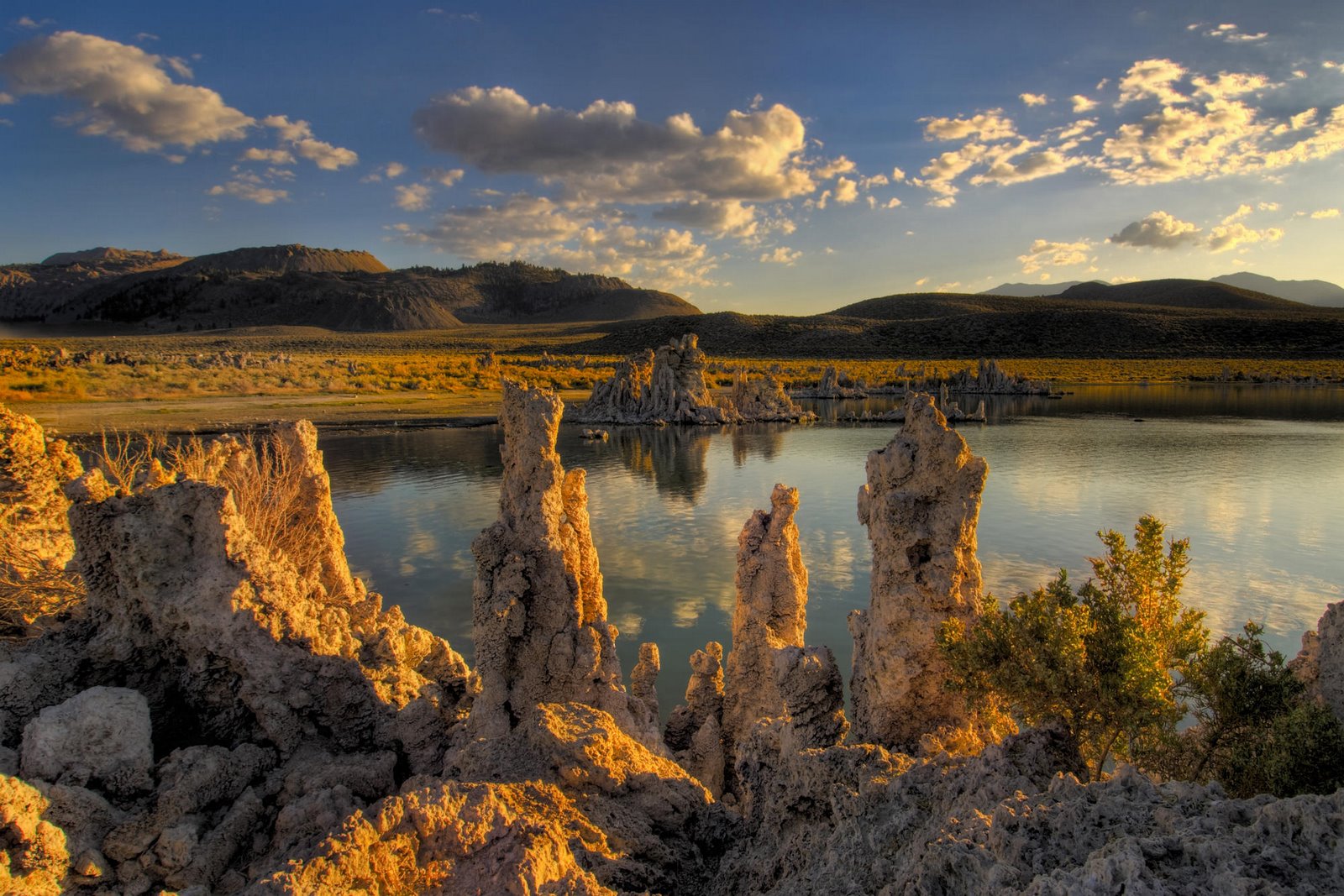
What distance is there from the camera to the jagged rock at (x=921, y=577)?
7.14 m

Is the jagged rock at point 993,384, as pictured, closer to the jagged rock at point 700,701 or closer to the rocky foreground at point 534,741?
the rocky foreground at point 534,741

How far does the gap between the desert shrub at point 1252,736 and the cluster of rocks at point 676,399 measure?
141 feet

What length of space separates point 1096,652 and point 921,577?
1.56 m

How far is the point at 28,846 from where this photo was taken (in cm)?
462

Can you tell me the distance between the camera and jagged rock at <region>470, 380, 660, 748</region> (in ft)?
26.3

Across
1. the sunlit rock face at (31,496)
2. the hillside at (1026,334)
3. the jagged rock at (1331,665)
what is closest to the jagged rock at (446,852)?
the jagged rock at (1331,665)

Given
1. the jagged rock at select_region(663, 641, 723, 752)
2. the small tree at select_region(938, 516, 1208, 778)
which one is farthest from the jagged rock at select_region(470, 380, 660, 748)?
the small tree at select_region(938, 516, 1208, 778)

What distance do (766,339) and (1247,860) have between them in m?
124

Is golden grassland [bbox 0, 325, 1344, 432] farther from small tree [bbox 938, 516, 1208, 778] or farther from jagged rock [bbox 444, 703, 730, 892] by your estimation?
small tree [bbox 938, 516, 1208, 778]

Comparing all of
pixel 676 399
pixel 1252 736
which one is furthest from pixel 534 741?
pixel 676 399

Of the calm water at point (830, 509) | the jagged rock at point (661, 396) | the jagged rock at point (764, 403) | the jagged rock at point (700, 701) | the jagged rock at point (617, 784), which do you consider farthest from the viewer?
the jagged rock at point (764, 403)

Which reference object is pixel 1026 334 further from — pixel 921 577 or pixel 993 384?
pixel 921 577

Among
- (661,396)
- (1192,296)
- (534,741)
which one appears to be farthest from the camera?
(1192,296)

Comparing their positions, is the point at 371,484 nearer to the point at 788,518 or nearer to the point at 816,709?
the point at 788,518
